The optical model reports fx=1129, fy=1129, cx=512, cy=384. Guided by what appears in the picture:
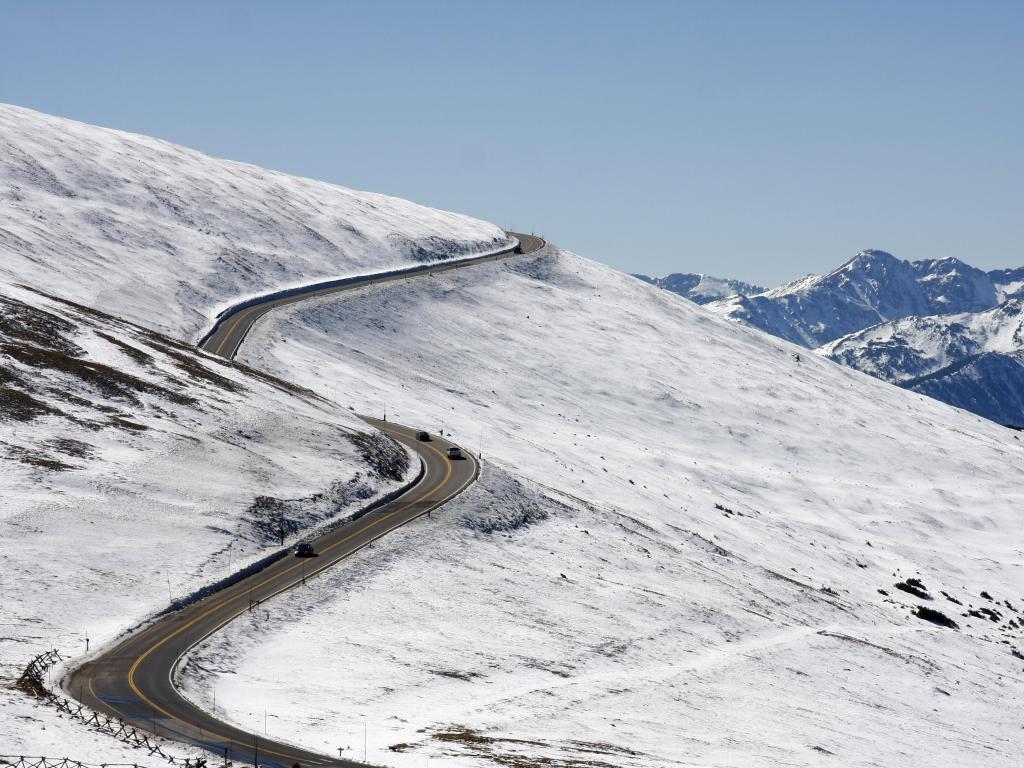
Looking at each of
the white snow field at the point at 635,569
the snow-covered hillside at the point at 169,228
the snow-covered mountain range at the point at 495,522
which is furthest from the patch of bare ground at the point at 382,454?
the snow-covered hillside at the point at 169,228

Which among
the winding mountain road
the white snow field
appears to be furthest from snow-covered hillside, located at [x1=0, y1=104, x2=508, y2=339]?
the winding mountain road

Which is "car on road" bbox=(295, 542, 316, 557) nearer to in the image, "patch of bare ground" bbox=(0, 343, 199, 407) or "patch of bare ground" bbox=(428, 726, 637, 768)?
"patch of bare ground" bbox=(0, 343, 199, 407)

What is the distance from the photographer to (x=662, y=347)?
146 meters

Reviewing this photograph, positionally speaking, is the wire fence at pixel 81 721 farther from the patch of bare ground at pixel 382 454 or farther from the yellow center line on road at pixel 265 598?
the patch of bare ground at pixel 382 454

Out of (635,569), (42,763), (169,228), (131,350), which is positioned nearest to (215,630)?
(42,763)

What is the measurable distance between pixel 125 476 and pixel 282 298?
63539 millimetres

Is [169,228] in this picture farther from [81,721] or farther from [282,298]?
[81,721]

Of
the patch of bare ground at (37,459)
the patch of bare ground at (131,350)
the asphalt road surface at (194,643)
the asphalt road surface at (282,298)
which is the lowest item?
the asphalt road surface at (194,643)

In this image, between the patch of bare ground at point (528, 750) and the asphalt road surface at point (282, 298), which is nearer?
the patch of bare ground at point (528, 750)

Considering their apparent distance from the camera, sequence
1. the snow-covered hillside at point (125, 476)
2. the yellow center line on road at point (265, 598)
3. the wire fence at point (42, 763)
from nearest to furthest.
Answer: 1. the wire fence at point (42, 763)
2. the yellow center line on road at point (265, 598)
3. the snow-covered hillside at point (125, 476)

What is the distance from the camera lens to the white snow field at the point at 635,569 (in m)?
44.3

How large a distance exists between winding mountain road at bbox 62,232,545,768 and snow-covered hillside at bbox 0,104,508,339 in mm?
33965

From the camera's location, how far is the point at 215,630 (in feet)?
155

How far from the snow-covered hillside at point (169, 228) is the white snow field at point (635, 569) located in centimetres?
958
